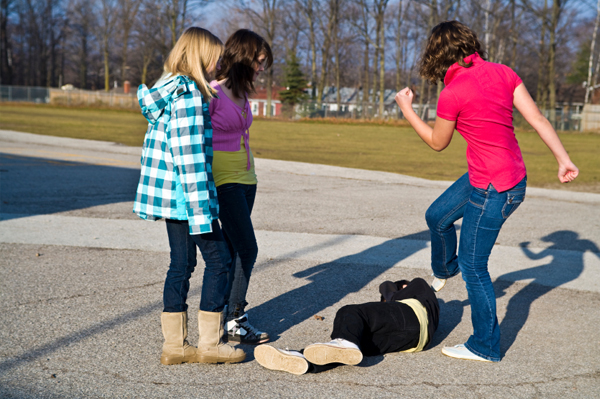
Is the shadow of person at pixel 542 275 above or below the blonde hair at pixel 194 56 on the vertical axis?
below

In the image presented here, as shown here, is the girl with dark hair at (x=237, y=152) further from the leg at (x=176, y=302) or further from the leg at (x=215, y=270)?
the leg at (x=176, y=302)

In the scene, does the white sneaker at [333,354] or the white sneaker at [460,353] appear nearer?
the white sneaker at [333,354]

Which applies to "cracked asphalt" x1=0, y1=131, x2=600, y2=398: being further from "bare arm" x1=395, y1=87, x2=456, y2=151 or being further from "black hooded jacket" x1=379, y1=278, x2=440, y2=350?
"bare arm" x1=395, y1=87, x2=456, y2=151

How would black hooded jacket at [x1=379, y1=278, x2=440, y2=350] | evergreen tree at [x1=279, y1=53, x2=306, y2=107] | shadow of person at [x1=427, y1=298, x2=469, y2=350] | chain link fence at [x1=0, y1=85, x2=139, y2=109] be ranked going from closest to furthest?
1. black hooded jacket at [x1=379, y1=278, x2=440, y2=350]
2. shadow of person at [x1=427, y1=298, x2=469, y2=350]
3. chain link fence at [x1=0, y1=85, x2=139, y2=109]
4. evergreen tree at [x1=279, y1=53, x2=306, y2=107]

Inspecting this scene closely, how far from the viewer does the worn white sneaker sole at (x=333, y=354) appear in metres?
2.93

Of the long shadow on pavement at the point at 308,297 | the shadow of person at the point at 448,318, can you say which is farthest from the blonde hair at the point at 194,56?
the shadow of person at the point at 448,318

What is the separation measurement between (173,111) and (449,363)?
216 cm

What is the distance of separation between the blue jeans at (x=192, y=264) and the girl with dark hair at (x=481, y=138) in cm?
141

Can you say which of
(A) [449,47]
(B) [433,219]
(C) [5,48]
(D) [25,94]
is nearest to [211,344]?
(B) [433,219]

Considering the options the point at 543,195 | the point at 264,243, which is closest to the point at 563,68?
the point at 543,195

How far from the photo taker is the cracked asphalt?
2.95 metres

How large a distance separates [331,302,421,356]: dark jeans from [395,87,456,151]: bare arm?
3.37ft

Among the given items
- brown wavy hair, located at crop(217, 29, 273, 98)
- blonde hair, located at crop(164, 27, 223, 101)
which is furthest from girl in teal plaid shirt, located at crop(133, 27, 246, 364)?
brown wavy hair, located at crop(217, 29, 273, 98)

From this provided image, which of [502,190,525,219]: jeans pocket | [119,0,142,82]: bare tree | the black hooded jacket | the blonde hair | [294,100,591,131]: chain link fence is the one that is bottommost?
the black hooded jacket
